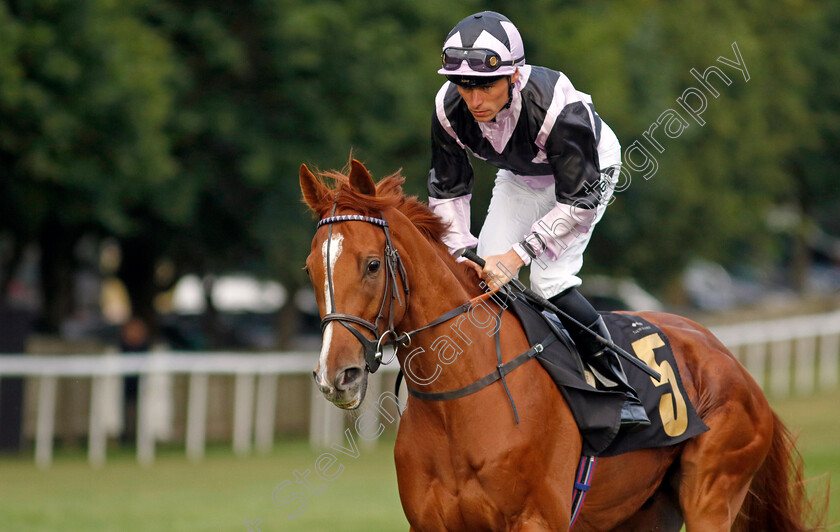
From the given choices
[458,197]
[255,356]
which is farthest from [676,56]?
[458,197]

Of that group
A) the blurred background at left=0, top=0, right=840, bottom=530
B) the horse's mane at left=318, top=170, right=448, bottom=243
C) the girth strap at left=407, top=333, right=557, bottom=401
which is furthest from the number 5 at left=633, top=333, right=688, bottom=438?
the blurred background at left=0, top=0, right=840, bottom=530

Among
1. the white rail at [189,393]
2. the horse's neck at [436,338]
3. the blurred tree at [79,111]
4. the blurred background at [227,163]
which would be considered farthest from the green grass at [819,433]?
the blurred tree at [79,111]

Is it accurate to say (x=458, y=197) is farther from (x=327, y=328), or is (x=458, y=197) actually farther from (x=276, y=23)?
(x=276, y=23)

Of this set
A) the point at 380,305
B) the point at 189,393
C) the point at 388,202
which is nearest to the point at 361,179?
the point at 388,202

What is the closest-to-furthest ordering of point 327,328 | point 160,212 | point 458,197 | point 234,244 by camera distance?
point 327,328 → point 458,197 → point 160,212 → point 234,244

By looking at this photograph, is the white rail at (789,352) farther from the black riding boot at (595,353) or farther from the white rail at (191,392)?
the black riding boot at (595,353)

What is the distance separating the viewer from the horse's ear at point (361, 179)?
4.05 metres

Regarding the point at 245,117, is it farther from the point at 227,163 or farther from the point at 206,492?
the point at 206,492

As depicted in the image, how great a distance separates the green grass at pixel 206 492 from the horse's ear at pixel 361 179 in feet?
12.7

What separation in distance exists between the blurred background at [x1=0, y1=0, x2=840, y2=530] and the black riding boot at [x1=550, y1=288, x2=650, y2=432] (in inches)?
160

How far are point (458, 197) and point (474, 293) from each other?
428 mm

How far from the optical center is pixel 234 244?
52.7ft

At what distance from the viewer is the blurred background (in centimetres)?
1195

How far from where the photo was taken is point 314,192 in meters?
4.18
